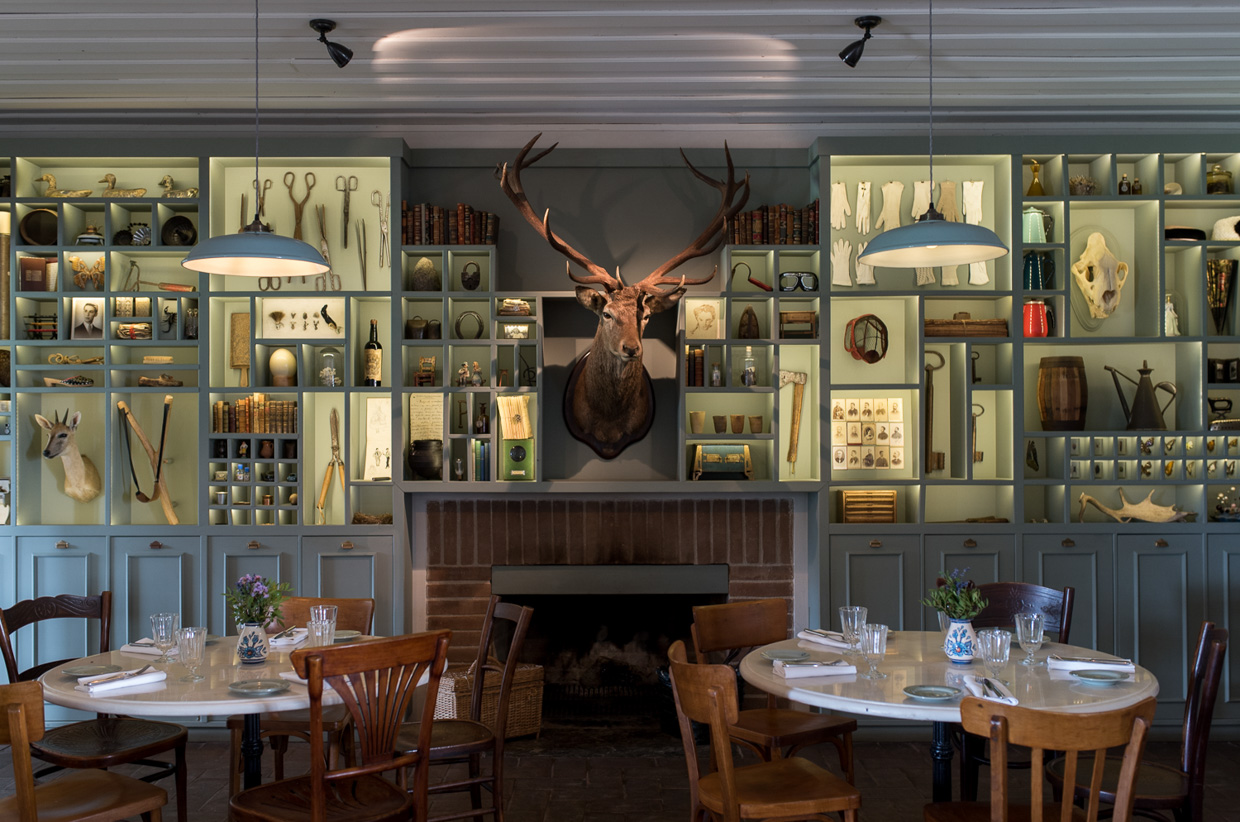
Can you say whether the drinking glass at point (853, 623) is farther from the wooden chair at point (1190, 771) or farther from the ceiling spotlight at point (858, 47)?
the ceiling spotlight at point (858, 47)

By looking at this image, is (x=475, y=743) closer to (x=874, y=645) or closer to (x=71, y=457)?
(x=874, y=645)

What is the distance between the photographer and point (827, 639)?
3605 mm

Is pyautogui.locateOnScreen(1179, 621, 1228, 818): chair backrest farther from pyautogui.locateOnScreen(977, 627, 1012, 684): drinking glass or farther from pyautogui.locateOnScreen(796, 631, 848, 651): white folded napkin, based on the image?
pyautogui.locateOnScreen(796, 631, 848, 651): white folded napkin

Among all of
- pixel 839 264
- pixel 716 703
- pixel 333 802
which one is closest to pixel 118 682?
pixel 333 802

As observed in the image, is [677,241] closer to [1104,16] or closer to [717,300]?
[717,300]

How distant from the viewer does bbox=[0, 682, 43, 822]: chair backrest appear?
95.6 inches

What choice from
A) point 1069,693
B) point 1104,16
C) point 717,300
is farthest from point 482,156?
point 1069,693

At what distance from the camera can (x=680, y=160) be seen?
18.2ft

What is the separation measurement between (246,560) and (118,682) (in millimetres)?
2308

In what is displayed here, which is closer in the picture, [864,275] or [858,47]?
[858,47]

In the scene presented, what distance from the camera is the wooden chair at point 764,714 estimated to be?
350cm

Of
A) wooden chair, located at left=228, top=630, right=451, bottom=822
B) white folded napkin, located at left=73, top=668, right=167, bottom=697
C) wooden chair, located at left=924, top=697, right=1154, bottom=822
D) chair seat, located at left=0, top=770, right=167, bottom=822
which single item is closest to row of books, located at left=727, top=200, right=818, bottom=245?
wooden chair, located at left=228, top=630, right=451, bottom=822

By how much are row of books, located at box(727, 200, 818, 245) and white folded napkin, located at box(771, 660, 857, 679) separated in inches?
111

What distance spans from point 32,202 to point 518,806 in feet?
14.0
